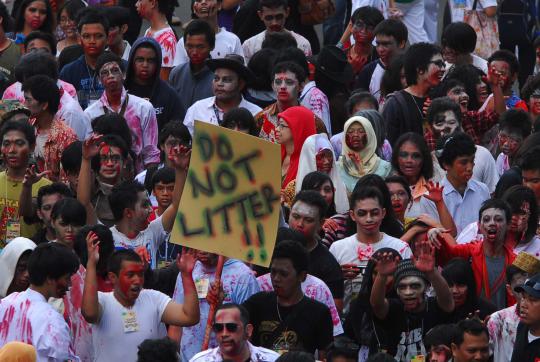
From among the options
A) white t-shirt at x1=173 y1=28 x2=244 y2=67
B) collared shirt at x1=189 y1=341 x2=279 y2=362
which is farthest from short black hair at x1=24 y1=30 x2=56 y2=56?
collared shirt at x1=189 y1=341 x2=279 y2=362

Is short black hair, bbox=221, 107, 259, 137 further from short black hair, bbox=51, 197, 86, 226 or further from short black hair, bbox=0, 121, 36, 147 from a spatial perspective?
short black hair, bbox=51, 197, 86, 226

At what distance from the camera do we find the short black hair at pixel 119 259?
11773mm

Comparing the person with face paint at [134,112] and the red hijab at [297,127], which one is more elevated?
the person with face paint at [134,112]

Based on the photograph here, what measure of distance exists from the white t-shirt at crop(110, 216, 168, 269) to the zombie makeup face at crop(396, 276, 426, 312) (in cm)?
175

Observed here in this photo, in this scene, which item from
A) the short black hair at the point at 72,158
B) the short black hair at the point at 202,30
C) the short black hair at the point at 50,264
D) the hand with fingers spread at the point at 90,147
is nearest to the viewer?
the short black hair at the point at 50,264

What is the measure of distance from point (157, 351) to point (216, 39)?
22.1 feet

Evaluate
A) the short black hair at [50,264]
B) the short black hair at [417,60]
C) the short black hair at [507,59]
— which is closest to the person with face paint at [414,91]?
the short black hair at [417,60]

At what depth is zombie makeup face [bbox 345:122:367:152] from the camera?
14367 millimetres

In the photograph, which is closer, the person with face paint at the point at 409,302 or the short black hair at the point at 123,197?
the person with face paint at the point at 409,302

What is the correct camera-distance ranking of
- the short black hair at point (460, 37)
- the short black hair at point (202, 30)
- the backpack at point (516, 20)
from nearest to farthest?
the short black hair at point (202, 30) → the short black hair at point (460, 37) → the backpack at point (516, 20)

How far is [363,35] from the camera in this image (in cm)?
1781

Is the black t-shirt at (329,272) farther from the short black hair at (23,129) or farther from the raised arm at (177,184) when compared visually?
the short black hair at (23,129)

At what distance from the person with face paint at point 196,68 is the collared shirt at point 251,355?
206 inches

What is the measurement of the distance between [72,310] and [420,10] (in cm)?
792
